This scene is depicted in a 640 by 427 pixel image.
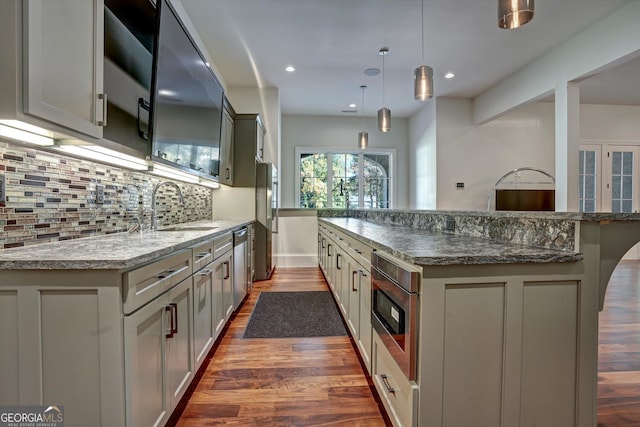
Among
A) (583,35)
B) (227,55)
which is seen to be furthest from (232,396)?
(583,35)

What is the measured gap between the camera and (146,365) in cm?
117

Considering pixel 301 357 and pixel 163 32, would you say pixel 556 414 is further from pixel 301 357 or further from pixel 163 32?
pixel 163 32

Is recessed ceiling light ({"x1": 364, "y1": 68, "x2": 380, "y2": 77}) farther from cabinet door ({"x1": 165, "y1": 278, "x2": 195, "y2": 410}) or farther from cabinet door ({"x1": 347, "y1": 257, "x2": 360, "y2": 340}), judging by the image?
cabinet door ({"x1": 165, "y1": 278, "x2": 195, "y2": 410})

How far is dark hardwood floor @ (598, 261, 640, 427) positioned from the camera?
1544 mm

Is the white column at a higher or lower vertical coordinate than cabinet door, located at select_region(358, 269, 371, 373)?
higher

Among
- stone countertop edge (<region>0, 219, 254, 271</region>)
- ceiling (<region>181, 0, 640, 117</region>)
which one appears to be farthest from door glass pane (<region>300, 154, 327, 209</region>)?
stone countertop edge (<region>0, 219, 254, 271</region>)

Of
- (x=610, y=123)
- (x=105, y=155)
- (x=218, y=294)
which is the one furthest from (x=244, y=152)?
(x=610, y=123)

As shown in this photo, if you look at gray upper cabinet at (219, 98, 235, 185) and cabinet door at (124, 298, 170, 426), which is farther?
gray upper cabinet at (219, 98, 235, 185)

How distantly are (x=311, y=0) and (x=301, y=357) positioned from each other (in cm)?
318

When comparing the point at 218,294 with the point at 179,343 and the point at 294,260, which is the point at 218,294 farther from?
the point at 294,260

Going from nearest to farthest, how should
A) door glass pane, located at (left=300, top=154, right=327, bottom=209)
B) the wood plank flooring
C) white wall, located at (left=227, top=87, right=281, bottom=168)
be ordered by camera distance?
1. the wood plank flooring
2. white wall, located at (left=227, top=87, right=281, bottom=168)
3. door glass pane, located at (left=300, top=154, right=327, bottom=209)

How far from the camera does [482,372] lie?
3.75ft

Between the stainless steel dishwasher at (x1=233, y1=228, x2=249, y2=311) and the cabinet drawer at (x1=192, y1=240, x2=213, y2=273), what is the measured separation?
76 cm

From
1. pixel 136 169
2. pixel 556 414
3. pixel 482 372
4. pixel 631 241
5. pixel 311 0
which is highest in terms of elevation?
pixel 311 0
